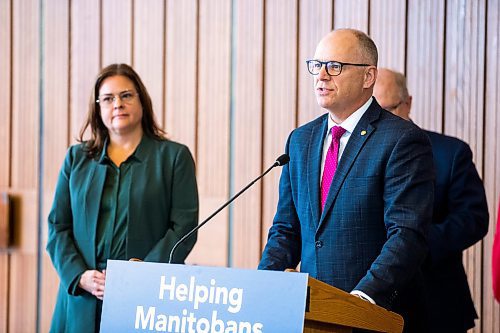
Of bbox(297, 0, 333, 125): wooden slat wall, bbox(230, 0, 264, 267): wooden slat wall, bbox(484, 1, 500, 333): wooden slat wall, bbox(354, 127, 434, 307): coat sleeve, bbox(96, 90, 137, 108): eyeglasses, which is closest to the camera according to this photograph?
bbox(354, 127, 434, 307): coat sleeve

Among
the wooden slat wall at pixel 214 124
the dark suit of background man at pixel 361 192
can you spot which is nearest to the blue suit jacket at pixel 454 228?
the dark suit of background man at pixel 361 192

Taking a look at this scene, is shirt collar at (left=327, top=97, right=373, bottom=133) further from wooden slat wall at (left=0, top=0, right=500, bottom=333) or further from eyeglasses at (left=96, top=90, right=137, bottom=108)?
wooden slat wall at (left=0, top=0, right=500, bottom=333)

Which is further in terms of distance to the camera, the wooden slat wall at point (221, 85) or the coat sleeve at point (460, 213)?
the wooden slat wall at point (221, 85)

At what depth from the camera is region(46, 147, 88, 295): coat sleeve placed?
12.2 ft

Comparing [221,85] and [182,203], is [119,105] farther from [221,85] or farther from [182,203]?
[221,85]

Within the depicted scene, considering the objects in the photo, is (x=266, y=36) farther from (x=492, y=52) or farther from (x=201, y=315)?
(x=201, y=315)

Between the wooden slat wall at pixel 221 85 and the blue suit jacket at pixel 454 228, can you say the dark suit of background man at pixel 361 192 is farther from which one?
the wooden slat wall at pixel 221 85

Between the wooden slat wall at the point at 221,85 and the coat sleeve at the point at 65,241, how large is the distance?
1649mm

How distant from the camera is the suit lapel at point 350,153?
2832mm

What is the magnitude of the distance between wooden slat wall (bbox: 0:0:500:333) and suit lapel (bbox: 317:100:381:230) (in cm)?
206

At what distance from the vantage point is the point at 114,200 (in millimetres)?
3758

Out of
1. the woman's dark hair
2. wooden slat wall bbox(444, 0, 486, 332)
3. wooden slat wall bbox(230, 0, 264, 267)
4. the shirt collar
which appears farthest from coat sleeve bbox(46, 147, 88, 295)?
wooden slat wall bbox(444, 0, 486, 332)

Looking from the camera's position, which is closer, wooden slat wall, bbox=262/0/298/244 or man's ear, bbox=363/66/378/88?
man's ear, bbox=363/66/378/88

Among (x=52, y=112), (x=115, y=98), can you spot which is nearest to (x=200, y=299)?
(x=115, y=98)
